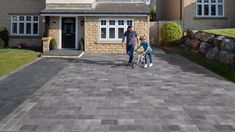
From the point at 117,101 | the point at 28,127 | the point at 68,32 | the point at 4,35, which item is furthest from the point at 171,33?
the point at 28,127

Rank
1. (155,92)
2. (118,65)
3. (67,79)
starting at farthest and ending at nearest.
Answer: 1. (118,65)
2. (67,79)
3. (155,92)

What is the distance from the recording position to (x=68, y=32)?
23.3 metres

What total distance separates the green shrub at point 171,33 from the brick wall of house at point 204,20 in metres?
1.46

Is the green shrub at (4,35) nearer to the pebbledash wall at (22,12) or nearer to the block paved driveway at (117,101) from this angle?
the pebbledash wall at (22,12)

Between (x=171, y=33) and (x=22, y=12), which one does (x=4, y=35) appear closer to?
(x=22, y=12)

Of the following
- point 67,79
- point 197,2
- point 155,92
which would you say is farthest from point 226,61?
point 197,2

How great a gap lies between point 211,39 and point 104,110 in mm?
13694

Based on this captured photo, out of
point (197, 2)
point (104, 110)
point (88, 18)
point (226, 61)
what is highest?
point (197, 2)

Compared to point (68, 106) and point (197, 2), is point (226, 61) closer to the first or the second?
point (68, 106)

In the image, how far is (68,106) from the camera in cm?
837

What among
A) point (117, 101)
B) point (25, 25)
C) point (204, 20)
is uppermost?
point (204, 20)

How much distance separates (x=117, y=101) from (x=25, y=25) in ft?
61.6

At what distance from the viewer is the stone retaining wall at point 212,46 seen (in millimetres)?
15969

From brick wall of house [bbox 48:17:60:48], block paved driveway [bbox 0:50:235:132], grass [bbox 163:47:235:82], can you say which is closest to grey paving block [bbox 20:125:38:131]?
block paved driveway [bbox 0:50:235:132]
